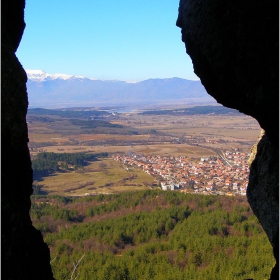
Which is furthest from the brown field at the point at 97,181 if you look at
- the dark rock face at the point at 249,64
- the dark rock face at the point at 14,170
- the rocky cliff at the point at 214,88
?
the dark rock face at the point at 14,170

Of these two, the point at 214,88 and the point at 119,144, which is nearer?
the point at 214,88

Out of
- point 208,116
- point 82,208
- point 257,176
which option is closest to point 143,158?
point 82,208

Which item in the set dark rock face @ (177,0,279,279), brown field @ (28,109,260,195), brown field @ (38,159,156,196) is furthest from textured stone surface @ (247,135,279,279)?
brown field @ (28,109,260,195)

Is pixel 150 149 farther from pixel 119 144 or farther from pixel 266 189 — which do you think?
pixel 266 189

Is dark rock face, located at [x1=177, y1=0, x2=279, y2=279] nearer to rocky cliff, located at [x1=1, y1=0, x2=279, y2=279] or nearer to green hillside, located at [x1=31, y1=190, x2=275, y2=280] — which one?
rocky cliff, located at [x1=1, y1=0, x2=279, y2=279]

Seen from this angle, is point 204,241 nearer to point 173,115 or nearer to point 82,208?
point 82,208

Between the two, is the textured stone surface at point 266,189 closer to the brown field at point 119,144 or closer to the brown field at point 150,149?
the brown field at point 119,144

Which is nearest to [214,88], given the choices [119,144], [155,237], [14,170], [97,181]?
[14,170]

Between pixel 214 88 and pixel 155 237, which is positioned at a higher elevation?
pixel 214 88
